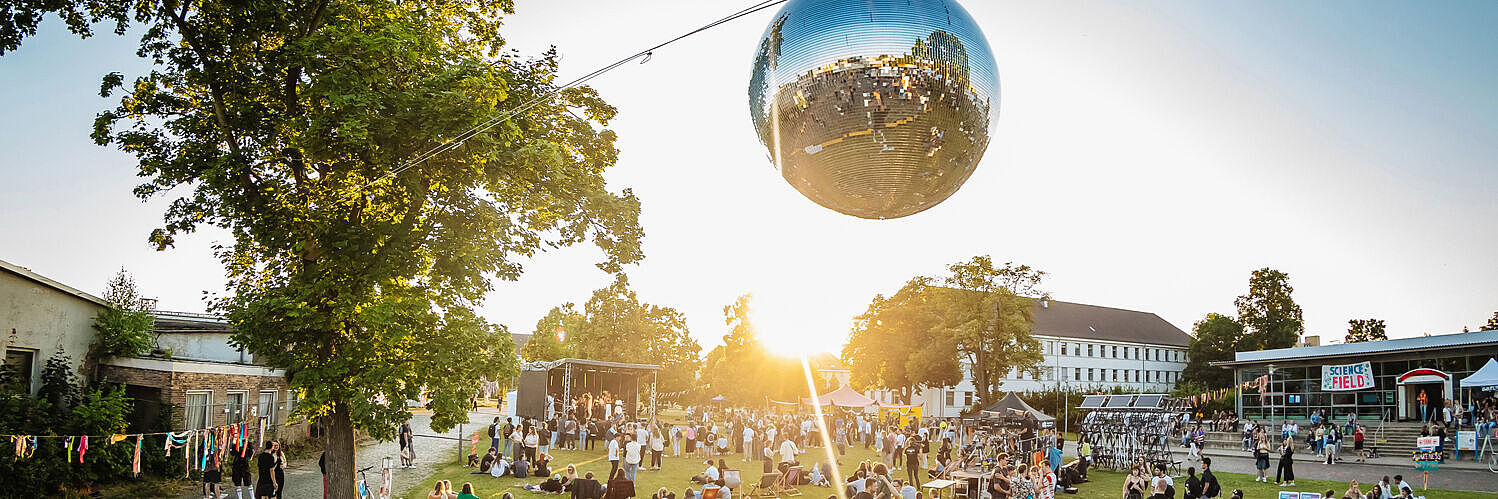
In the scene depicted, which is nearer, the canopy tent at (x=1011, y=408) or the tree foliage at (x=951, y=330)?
the canopy tent at (x=1011, y=408)

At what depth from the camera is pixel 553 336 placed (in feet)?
247

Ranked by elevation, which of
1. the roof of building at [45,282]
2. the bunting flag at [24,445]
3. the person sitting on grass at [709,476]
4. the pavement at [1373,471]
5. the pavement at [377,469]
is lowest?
the pavement at [377,469]

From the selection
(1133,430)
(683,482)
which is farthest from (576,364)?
(1133,430)

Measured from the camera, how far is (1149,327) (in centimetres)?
9688

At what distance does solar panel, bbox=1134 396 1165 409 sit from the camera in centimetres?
2817

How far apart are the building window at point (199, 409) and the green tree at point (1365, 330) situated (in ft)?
292

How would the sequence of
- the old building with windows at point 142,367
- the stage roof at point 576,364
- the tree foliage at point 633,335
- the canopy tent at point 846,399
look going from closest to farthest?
the old building with windows at point 142,367, the stage roof at point 576,364, the canopy tent at point 846,399, the tree foliage at point 633,335

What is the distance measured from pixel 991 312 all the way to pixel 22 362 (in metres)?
40.9

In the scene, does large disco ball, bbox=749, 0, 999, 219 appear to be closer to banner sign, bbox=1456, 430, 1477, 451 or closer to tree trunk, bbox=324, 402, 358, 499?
tree trunk, bbox=324, 402, 358, 499

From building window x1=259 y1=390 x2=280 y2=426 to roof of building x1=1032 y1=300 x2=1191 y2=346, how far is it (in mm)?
71311

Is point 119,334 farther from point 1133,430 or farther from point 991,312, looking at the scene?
point 991,312

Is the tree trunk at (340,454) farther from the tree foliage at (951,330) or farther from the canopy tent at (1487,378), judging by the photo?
the tree foliage at (951,330)

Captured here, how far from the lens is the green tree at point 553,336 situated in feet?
212

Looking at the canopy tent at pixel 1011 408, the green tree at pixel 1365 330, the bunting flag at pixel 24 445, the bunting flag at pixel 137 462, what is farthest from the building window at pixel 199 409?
the green tree at pixel 1365 330
